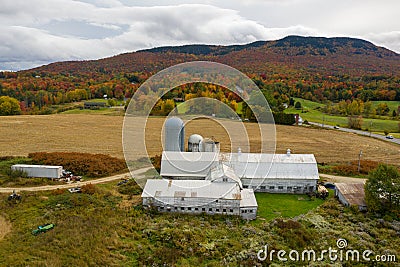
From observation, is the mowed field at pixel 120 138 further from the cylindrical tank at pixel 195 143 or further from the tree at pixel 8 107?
the tree at pixel 8 107

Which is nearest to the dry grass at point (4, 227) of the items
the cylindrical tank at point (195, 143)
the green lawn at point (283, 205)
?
the green lawn at point (283, 205)

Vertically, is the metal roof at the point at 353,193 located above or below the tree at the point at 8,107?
below

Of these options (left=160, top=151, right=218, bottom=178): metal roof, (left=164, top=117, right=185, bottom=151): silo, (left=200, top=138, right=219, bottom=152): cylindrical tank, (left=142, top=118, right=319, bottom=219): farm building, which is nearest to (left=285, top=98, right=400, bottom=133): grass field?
(left=142, top=118, right=319, bottom=219): farm building

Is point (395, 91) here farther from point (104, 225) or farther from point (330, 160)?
point (104, 225)

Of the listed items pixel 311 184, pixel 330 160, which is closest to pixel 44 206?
pixel 311 184

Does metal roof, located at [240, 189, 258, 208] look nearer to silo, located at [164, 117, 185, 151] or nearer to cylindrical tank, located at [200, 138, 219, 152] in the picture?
cylindrical tank, located at [200, 138, 219, 152]

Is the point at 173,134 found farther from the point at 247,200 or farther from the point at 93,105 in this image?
the point at 93,105

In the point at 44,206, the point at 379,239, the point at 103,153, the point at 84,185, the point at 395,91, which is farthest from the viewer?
the point at 395,91
